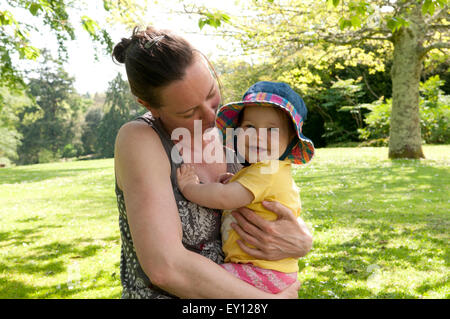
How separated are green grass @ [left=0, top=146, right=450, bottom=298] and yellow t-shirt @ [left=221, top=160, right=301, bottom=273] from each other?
7.98ft

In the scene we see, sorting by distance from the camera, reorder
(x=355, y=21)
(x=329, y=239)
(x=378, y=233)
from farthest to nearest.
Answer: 1. (x=378, y=233)
2. (x=329, y=239)
3. (x=355, y=21)

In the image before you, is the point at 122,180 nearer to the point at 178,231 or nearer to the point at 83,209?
the point at 178,231

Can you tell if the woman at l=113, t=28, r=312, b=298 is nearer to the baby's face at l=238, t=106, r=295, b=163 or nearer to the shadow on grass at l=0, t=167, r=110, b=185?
the baby's face at l=238, t=106, r=295, b=163

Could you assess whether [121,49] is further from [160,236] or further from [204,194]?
[160,236]

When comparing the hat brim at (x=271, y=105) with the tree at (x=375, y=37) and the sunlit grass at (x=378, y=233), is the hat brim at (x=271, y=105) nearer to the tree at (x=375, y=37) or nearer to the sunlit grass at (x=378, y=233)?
the sunlit grass at (x=378, y=233)

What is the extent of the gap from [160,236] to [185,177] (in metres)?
0.36

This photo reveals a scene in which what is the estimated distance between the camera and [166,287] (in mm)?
1486

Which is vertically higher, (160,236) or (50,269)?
(160,236)

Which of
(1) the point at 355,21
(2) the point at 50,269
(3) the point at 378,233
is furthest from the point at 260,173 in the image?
(3) the point at 378,233

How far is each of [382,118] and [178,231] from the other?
19382mm

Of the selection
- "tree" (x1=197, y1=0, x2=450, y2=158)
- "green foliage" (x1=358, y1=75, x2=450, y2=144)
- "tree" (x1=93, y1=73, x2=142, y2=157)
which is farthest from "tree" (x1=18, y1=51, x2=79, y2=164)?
"tree" (x1=197, y1=0, x2=450, y2=158)

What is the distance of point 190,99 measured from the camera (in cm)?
169

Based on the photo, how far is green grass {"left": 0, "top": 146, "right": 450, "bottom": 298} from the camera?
4434 millimetres

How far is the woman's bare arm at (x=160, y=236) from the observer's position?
146cm
